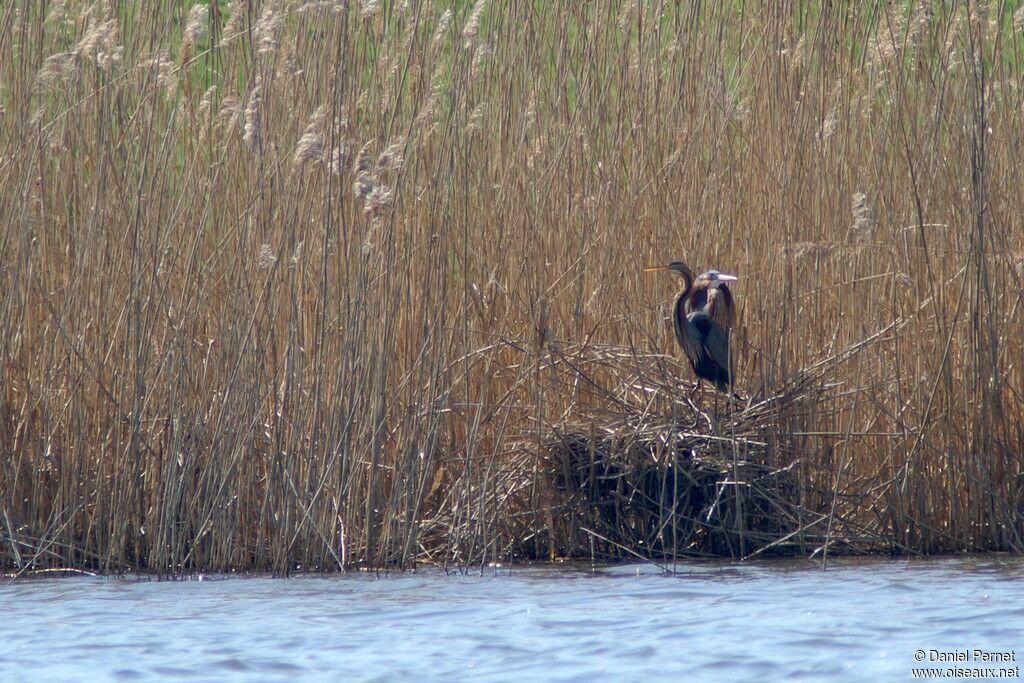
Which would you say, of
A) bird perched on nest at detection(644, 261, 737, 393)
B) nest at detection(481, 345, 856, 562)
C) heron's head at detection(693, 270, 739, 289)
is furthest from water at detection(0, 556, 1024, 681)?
heron's head at detection(693, 270, 739, 289)

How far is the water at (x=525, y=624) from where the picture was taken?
309 centimetres

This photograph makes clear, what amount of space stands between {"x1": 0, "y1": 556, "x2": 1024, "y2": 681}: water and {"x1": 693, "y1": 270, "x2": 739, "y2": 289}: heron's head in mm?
763

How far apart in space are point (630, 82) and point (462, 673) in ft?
6.52

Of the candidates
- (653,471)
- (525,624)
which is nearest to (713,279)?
(653,471)

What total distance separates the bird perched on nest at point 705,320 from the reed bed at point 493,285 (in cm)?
8

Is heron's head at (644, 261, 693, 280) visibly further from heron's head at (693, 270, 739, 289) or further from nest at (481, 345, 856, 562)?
nest at (481, 345, 856, 562)

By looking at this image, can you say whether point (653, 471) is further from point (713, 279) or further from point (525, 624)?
point (525, 624)

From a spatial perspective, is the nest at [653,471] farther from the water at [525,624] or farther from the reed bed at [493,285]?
the water at [525,624]

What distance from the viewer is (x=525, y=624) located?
338cm

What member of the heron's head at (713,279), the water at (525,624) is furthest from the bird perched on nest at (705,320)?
the water at (525,624)

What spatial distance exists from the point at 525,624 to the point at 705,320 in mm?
1089

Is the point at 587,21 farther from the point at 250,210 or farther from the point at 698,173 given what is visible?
the point at 250,210

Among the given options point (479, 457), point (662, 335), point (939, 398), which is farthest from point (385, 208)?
point (939, 398)

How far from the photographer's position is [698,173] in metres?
4.26
